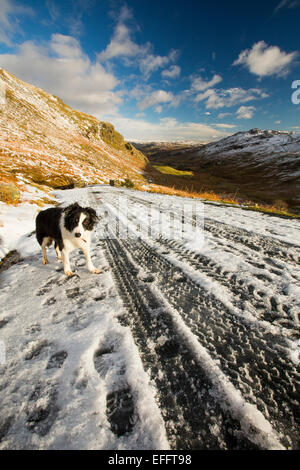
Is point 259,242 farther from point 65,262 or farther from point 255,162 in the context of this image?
point 255,162

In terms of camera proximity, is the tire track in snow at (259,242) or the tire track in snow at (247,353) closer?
the tire track in snow at (247,353)

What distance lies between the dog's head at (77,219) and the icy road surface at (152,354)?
81cm

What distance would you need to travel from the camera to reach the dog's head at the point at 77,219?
10.2 feet

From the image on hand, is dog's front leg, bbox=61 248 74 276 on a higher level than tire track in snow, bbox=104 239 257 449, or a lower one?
higher

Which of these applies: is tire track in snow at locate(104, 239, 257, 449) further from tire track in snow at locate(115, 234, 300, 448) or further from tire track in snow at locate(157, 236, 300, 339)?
tire track in snow at locate(157, 236, 300, 339)

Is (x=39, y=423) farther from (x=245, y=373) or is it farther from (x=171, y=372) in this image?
(x=245, y=373)

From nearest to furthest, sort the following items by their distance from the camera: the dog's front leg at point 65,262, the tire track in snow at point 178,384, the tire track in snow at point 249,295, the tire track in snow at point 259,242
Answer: the tire track in snow at point 178,384, the tire track in snow at point 249,295, the dog's front leg at point 65,262, the tire track in snow at point 259,242

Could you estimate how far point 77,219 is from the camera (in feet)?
10.2

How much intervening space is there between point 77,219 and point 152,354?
237cm

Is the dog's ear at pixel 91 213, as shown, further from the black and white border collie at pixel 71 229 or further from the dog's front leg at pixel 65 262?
the dog's front leg at pixel 65 262

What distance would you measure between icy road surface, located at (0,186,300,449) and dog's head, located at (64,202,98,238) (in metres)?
0.81

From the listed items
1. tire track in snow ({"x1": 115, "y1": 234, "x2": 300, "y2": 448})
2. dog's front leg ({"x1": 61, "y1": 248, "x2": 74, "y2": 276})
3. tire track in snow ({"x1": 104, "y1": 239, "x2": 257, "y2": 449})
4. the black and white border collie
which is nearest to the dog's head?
the black and white border collie

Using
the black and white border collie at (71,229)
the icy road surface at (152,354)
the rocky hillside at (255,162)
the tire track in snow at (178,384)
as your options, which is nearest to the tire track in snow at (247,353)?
the icy road surface at (152,354)

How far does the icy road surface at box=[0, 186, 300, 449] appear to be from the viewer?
4.20ft
